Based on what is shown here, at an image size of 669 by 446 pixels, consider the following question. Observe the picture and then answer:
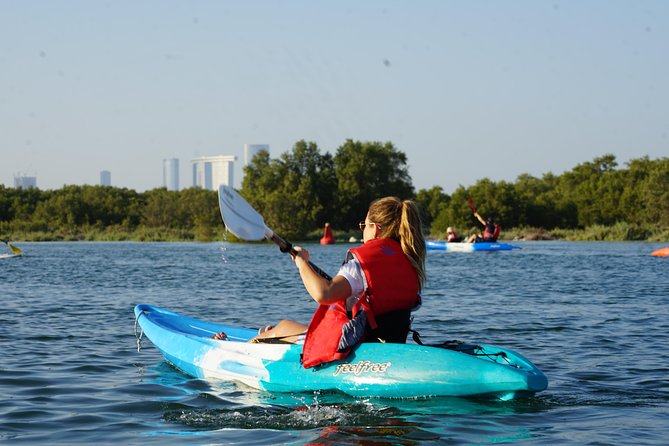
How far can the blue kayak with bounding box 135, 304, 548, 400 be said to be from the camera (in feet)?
17.7

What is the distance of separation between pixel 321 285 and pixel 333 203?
57.1 metres

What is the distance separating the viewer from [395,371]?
18.2 feet

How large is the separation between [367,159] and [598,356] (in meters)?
56.3

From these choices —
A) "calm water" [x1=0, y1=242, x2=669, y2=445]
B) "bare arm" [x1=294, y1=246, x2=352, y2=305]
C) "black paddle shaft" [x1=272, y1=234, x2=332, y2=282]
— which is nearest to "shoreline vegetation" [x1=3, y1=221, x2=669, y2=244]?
"calm water" [x1=0, y1=242, x2=669, y2=445]

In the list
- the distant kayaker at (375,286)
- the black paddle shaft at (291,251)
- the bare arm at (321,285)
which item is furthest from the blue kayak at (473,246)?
the bare arm at (321,285)

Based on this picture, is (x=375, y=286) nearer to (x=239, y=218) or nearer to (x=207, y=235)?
(x=239, y=218)

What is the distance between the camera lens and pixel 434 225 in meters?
65.6

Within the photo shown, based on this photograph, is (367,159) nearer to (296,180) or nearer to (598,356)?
(296,180)

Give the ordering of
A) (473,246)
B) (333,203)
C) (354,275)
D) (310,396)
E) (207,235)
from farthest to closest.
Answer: (333,203) < (207,235) < (473,246) < (310,396) < (354,275)

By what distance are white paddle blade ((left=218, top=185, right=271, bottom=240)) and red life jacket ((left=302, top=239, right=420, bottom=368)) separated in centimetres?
87

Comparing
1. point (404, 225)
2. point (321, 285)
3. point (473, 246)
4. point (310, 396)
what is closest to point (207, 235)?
point (473, 246)

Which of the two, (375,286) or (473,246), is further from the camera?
(473,246)

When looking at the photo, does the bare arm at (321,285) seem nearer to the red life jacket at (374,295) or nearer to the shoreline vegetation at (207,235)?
the red life jacket at (374,295)

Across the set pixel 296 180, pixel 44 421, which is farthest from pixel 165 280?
pixel 296 180
